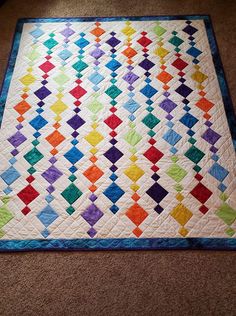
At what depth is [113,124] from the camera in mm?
1730

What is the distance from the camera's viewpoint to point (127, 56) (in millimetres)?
1967

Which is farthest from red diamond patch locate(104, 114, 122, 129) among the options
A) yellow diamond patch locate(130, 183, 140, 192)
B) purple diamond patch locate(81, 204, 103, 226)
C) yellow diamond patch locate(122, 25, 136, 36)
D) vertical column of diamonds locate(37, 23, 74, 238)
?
yellow diamond patch locate(122, 25, 136, 36)

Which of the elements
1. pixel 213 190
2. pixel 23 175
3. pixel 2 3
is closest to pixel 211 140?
pixel 213 190

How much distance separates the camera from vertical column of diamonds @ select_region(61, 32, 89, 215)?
1532mm

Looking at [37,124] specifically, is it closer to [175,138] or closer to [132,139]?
[132,139]

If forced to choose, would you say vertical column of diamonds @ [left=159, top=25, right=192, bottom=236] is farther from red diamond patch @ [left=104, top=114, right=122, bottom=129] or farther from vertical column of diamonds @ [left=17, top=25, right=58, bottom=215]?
vertical column of diamonds @ [left=17, top=25, right=58, bottom=215]

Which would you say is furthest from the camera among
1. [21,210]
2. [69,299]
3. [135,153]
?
[135,153]

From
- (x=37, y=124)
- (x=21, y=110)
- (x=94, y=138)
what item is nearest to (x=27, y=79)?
(x=21, y=110)

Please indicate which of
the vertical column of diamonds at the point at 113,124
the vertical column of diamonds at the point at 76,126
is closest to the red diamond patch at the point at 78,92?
the vertical column of diamonds at the point at 76,126

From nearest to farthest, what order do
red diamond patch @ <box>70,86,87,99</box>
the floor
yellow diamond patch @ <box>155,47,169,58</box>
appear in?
1. the floor
2. red diamond patch @ <box>70,86,87,99</box>
3. yellow diamond patch @ <box>155,47,169,58</box>

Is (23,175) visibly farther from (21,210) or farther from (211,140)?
(211,140)

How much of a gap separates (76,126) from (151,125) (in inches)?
15.5

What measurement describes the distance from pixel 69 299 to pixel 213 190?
794 millimetres

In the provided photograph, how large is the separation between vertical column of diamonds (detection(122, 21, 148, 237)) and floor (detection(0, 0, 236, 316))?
0.16 meters
